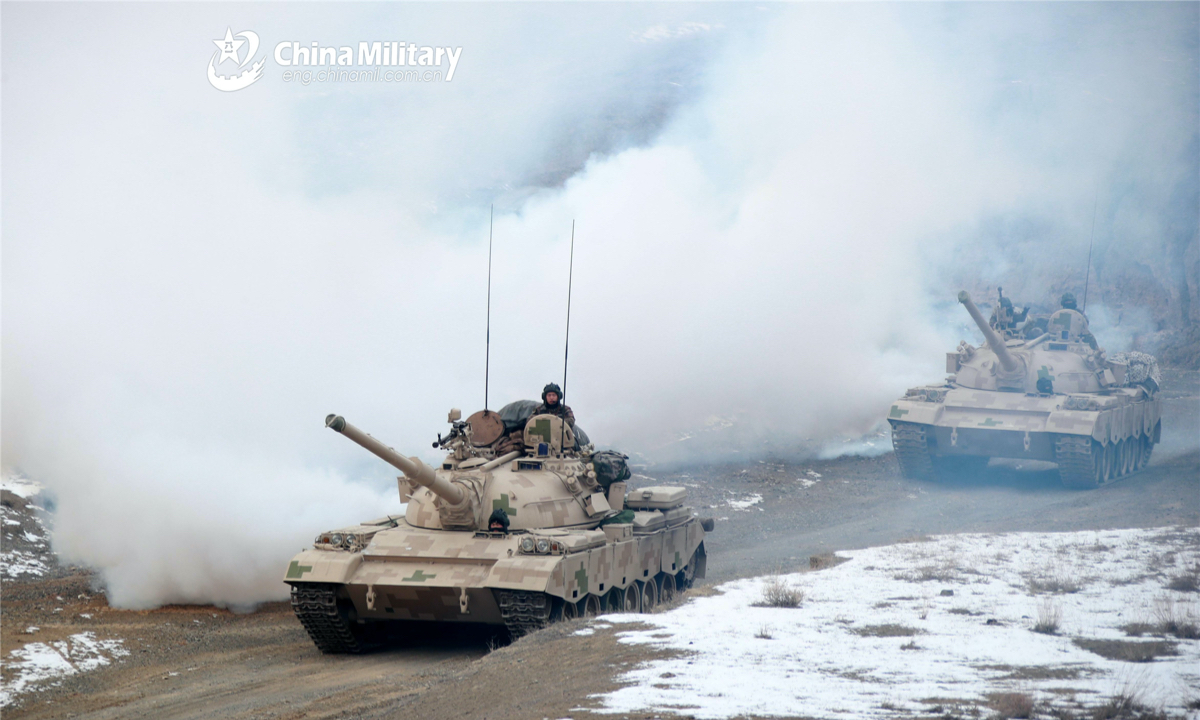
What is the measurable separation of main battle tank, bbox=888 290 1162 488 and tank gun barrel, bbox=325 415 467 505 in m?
11.0

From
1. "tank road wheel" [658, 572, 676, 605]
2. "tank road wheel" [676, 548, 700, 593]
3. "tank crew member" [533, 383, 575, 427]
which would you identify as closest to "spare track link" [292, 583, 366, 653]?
"tank crew member" [533, 383, 575, 427]

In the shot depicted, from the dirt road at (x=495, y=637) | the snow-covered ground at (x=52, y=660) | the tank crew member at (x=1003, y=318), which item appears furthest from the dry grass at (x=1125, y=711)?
the tank crew member at (x=1003, y=318)

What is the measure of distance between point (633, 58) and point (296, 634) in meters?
55.3

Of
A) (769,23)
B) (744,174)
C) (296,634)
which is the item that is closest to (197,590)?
(296,634)

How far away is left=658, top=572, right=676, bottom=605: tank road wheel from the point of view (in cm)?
1499

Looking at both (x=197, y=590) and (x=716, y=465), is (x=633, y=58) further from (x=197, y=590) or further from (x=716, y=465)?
(x=197, y=590)

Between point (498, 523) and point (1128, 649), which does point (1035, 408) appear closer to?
point (498, 523)

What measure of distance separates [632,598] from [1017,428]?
10.5 meters

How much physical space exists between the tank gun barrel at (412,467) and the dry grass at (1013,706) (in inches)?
231

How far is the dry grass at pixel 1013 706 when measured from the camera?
7.14 meters

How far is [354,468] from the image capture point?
2148 centimetres

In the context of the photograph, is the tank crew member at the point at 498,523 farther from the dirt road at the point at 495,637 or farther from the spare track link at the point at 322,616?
the spare track link at the point at 322,616

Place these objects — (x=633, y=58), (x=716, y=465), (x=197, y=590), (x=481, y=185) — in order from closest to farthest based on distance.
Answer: (x=197, y=590)
(x=716, y=465)
(x=481, y=185)
(x=633, y=58)

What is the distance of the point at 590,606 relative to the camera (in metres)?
12.7
